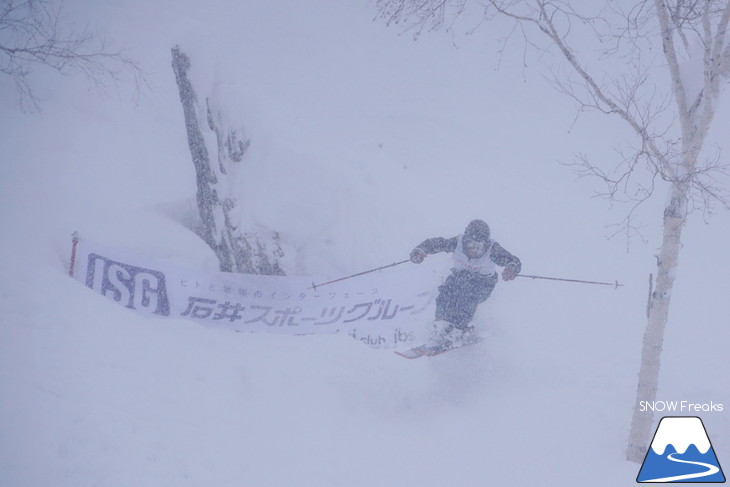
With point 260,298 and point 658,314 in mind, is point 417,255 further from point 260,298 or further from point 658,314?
point 658,314

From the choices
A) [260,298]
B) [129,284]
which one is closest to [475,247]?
[260,298]

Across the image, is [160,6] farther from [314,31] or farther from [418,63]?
[418,63]

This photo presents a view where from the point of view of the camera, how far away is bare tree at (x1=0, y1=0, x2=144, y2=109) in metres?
8.35

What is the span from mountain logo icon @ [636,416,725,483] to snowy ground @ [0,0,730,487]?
0.38 m

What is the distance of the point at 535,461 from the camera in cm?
553

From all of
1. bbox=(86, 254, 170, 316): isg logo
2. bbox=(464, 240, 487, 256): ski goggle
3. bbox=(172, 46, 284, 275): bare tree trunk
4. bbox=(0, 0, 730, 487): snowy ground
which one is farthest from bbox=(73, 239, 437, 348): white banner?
bbox=(464, 240, 487, 256): ski goggle

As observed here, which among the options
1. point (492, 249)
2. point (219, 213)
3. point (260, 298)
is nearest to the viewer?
point (492, 249)

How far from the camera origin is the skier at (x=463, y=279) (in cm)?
721

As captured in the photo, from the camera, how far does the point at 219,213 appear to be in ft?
30.5

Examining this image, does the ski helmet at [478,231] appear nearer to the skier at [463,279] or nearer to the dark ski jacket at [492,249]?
the skier at [463,279]

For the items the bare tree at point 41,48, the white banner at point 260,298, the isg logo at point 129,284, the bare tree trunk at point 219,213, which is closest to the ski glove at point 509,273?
the white banner at point 260,298

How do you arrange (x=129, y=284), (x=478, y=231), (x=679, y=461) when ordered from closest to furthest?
(x=679, y=461), (x=478, y=231), (x=129, y=284)

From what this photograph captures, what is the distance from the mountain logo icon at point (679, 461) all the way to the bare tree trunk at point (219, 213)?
6298 millimetres

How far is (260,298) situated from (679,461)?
18.5 ft
